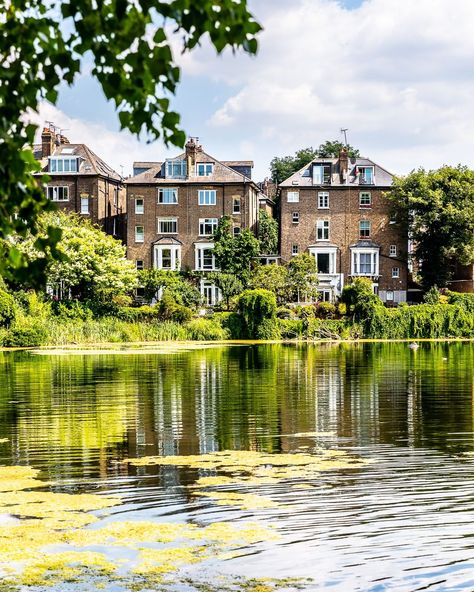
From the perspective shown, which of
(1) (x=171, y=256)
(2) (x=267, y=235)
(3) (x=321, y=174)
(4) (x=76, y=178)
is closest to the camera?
(1) (x=171, y=256)

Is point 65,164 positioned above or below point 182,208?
above

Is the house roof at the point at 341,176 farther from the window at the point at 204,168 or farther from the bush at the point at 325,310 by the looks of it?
the bush at the point at 325,310

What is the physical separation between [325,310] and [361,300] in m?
3.90

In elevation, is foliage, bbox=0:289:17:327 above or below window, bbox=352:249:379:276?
below

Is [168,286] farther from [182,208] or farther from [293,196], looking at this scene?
[293,196]

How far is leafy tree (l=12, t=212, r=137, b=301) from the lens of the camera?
72062 mm

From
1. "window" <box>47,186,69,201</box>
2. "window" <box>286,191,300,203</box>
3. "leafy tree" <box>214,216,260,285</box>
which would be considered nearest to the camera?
"leafy tree" <box>214,216,260,285</box>

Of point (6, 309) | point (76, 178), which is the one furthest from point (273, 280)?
point (6, 309)

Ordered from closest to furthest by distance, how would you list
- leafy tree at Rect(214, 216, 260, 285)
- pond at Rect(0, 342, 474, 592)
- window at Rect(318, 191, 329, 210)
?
1. pond at Rect(0, 342, 474, 592)
2. leafy tree at Rect(214, 216, 260, 285)
3. window at Rect(318, 191, 329, 210)

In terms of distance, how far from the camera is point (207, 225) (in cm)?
8525

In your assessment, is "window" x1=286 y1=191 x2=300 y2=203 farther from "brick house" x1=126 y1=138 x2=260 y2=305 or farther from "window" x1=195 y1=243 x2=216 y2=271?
"window" x1=195 y1=243 x2=216 y2=271

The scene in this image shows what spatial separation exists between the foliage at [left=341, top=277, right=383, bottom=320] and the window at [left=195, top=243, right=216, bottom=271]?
1427 cm

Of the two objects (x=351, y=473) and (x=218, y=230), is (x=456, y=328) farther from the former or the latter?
(x=351, y=473)

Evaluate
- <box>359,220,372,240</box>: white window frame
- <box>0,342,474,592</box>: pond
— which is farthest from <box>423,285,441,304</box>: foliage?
<box>0,342,474,592</box>: pond
